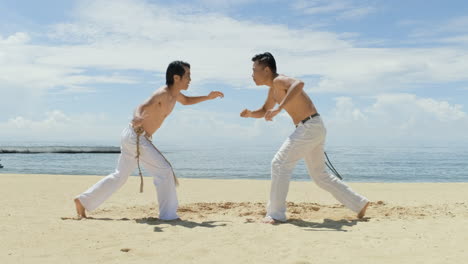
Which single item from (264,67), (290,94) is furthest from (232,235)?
(264,67)

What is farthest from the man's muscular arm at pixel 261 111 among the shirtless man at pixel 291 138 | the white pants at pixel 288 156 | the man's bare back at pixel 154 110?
the man's bare back at pixel 154 110

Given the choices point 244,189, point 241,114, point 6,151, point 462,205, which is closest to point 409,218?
point 462,205

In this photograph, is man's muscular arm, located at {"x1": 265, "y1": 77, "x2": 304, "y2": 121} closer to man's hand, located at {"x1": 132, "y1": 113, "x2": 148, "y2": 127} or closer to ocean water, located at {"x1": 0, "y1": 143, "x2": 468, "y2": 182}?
man's hand, located at {"x1": 132, "y1": 113, "x2": 148, "y2": 127}

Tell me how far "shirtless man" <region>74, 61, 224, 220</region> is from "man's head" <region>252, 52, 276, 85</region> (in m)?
0.87

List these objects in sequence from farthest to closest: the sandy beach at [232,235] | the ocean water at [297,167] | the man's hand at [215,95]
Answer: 1. the ocean water at [297,167]
2. the man's hand at [215,95]
3. the sandy beach at [232,235]

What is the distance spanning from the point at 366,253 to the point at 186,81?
10.0 ft

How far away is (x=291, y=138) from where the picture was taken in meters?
5.50

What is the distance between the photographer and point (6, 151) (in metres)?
58.5

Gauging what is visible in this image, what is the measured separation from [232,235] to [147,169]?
5.07ft

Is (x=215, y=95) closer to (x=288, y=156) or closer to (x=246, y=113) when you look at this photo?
(x=246, y=113)

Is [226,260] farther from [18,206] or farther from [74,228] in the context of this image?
[18,206]

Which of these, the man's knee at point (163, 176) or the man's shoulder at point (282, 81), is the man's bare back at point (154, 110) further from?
the man's shoulder at point (282, 81)

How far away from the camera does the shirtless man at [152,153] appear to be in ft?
18.5

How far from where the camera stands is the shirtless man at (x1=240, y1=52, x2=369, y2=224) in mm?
5414
